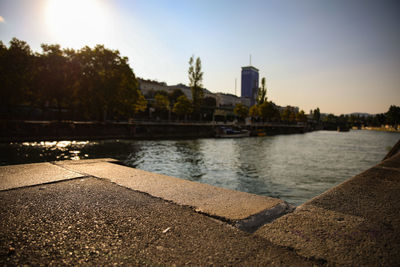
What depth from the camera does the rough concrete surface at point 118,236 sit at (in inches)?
66.0

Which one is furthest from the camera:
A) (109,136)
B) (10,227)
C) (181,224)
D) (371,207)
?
(109,136)

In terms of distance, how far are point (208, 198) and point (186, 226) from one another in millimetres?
855

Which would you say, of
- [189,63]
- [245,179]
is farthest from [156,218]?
[189,63]

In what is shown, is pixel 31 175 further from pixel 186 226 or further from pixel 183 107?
pixel 183 107

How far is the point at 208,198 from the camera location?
3006mm

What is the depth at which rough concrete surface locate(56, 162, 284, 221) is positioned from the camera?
2.56 metres

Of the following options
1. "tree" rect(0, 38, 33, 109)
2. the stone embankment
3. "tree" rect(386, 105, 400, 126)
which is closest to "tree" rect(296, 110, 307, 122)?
"tree" rect(386, 105, 400, 126)

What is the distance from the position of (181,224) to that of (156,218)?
310 millimetres

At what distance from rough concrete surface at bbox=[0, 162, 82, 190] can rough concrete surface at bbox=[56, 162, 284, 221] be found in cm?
31

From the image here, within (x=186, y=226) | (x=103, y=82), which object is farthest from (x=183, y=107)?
(x=186, y=226)

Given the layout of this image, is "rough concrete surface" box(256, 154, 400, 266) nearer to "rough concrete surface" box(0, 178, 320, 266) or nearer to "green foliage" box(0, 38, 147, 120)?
"rough concrete surface" box(0, 178, 320, 266)

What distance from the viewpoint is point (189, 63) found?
2517 inches

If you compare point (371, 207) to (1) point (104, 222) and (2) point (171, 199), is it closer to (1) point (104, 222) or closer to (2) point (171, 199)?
(2) point (171, 199)

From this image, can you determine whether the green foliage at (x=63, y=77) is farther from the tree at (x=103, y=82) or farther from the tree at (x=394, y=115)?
the tree at (x=394, y=115)
